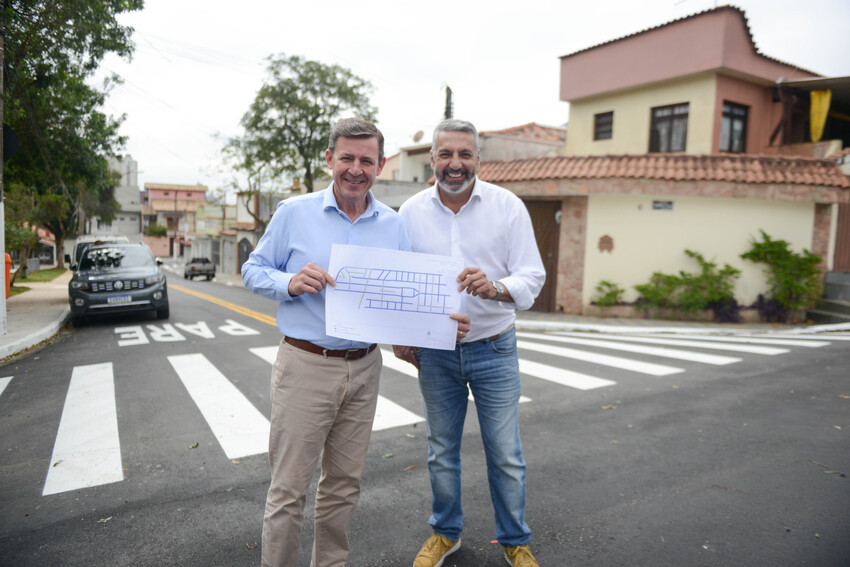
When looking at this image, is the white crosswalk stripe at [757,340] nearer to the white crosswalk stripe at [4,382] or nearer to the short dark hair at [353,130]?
the short dark hair at [353,130]

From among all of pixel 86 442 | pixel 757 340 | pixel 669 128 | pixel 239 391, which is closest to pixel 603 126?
pixel 669 128

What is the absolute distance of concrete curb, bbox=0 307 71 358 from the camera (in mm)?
8137

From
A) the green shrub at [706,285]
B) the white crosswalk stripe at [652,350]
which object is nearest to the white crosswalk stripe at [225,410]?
the white crosswalk stripe at [652,350]

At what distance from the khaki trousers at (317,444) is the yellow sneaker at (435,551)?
46 cm

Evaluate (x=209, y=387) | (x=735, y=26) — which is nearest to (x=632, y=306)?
(x=735, y=26)

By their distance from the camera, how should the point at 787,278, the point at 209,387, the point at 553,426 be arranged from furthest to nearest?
the point at 787,278
the point at 209,387
the point at 553,426

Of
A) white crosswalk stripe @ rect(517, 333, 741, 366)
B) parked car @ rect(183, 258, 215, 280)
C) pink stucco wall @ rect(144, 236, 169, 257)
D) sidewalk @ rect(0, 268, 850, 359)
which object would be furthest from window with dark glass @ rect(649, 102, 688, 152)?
pink stucco wall @ rect(144, 236, 169, 257)

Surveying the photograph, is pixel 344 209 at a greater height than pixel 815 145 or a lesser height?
lesser

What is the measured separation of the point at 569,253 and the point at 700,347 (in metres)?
5.85

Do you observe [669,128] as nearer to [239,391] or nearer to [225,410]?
[239,391]

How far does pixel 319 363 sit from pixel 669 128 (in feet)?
57.5

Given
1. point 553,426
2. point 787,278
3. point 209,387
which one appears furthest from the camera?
point 787,278

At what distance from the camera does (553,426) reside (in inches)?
202

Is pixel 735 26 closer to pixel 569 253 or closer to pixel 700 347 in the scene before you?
pixel 569 253
